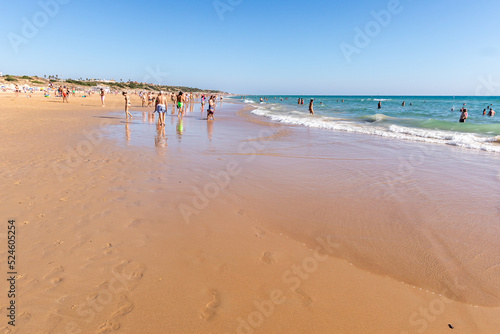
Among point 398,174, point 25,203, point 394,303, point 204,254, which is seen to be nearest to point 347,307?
point 394,303

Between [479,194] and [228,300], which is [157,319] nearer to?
[228,300]

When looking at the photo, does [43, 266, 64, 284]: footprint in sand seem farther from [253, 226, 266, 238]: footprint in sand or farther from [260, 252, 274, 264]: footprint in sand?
[253, 226, 266, 238]: footprint in sand

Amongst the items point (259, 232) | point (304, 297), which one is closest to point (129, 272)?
point (259, 232)

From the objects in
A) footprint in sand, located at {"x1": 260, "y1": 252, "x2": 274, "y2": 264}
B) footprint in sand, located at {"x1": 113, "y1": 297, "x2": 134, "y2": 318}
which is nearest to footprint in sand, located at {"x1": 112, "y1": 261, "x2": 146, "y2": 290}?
footprint in sand, located at {"x1": 113, "y1": 297, "x2": 134, "y2": 318}

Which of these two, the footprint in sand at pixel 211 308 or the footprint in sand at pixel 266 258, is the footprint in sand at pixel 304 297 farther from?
the footprint in sand at pixel 211 308

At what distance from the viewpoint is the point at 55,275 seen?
9.18ft

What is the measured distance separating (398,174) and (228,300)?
645cm

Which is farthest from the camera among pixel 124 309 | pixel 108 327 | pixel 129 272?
pixel 129 272

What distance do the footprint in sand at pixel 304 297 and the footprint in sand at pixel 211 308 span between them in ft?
2.80

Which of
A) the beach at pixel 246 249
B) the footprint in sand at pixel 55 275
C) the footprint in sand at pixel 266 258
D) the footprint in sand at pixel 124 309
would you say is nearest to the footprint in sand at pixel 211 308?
the beach at pixel 246 249

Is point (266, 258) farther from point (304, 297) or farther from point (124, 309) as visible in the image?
point (124, 309)

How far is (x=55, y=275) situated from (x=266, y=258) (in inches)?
92.6

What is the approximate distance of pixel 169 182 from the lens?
589 centimetres

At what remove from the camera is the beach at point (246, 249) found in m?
2.46
